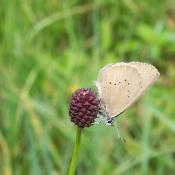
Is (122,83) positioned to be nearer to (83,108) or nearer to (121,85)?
(121,85)

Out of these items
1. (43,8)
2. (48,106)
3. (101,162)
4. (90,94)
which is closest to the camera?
(90,94)

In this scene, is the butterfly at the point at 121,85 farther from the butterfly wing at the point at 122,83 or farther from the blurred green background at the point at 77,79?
the blurred green background at the point at 77,79

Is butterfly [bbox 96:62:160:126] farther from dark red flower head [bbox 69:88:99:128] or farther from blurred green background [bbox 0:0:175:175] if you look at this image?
blurred green background [bbox 0:0:175:175]

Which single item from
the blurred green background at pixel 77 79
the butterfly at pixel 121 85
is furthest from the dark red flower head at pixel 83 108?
the blurred green background at pixel 77 79

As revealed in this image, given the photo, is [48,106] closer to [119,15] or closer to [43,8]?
[43,8]

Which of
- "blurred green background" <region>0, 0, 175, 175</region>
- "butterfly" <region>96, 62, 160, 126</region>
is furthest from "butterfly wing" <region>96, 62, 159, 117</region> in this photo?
"blurred green background" <region>0, 0, 175, 175</region>

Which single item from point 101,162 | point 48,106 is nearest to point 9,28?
point 48,106
